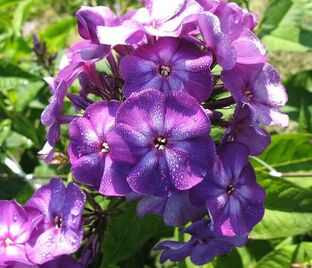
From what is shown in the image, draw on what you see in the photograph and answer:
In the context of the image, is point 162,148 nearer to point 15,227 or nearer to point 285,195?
point 15,227

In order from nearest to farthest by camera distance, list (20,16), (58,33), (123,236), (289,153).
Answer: (123,236)
(289,153)
(20,16)
(58,33)

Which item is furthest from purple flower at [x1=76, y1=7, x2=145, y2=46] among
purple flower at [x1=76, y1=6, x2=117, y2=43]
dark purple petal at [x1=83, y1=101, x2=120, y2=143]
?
dark purple petal at [x1=83, y1=101, x2=120, y2=143]

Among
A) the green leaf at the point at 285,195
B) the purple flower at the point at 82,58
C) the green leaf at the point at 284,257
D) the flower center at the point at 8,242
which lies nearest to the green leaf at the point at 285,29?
the green leaf at the point at 285,195

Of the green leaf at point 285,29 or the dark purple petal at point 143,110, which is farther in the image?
the green leaf at point 285,29

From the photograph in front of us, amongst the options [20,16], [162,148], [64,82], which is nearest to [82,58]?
[64,82]

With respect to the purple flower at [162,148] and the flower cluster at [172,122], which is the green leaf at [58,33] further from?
the purple flower at [162,148]
